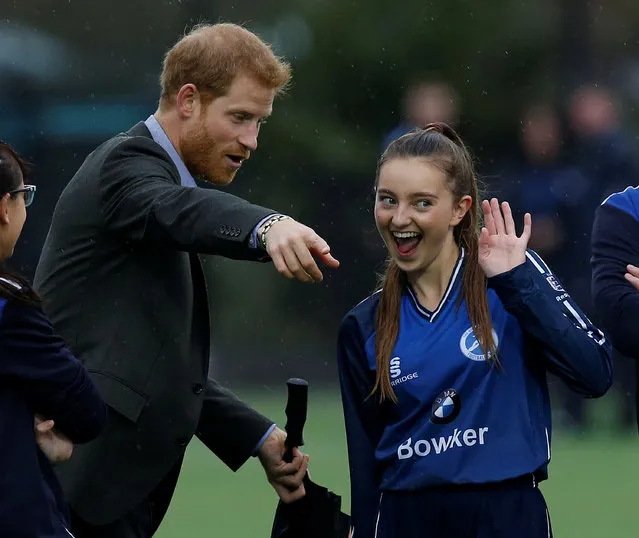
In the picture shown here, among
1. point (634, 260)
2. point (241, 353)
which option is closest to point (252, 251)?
point (634, 260)

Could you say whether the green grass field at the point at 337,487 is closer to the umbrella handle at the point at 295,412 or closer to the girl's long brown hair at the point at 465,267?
the umbrella handle at the point at 295,412

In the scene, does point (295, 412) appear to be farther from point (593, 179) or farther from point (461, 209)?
point (593, 179)

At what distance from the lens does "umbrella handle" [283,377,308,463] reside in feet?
17.8

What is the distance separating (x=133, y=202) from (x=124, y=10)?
11373 mm

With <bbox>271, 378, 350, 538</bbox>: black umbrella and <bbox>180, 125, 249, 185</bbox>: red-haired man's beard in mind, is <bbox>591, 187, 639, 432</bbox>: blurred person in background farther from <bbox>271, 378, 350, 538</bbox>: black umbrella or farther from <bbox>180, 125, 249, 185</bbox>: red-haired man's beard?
<bbox>180, 125, 249, 185</bbox>: red-haired man's beard

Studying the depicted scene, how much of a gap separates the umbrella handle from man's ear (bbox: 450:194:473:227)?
2.23 ft

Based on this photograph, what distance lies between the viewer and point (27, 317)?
14.6ft

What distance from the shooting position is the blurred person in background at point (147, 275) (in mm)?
5066

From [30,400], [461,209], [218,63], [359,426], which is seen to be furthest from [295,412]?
[30,400]

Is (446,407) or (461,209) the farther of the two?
(461,209)

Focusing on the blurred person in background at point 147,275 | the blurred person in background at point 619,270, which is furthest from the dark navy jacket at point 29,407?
the blurred person in background at point 619,270

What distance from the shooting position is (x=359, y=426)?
5.16 metres

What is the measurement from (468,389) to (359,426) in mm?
356

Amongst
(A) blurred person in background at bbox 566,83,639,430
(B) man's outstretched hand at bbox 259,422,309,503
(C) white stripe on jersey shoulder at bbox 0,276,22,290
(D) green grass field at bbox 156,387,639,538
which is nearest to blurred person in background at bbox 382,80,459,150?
(A) blurred person in background at bbox 566,83,639,430
